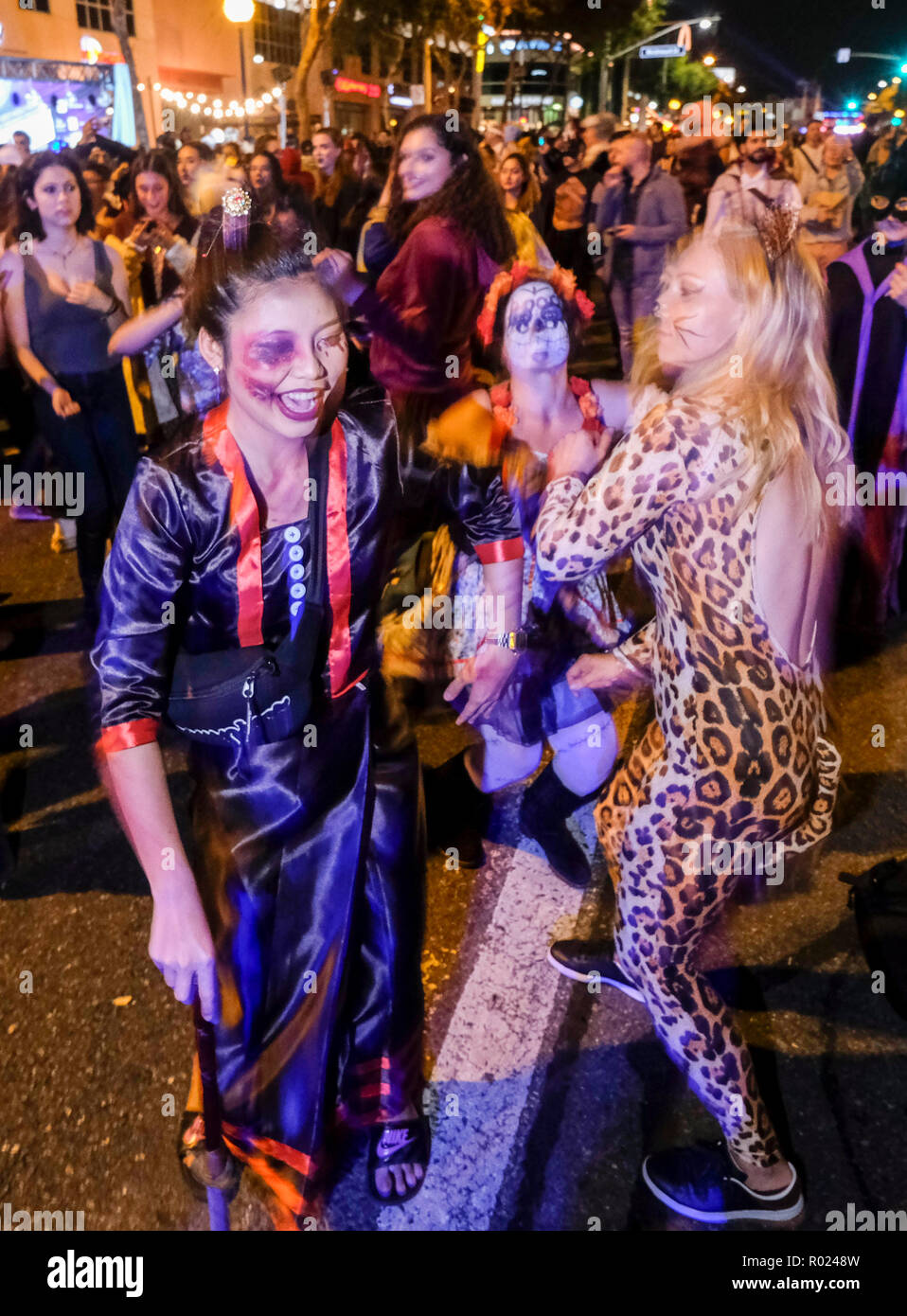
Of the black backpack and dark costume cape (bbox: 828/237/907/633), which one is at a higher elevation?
dark costume cape (bbox: 828/237/907/633)

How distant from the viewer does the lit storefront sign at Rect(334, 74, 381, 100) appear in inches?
1122

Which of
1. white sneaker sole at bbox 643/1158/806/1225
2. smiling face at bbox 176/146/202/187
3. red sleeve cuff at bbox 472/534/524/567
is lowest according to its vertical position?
white sneaker sole at bbox 643/1158/806/1225

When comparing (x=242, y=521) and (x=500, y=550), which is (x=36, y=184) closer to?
(x=500, y=550)

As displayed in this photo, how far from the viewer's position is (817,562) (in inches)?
76.7

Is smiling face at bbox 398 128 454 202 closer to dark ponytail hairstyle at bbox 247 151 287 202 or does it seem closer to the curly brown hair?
the curly brown hair

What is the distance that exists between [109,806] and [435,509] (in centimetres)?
209

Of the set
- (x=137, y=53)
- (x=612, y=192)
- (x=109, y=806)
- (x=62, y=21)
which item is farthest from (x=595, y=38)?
(x=109, y=806)

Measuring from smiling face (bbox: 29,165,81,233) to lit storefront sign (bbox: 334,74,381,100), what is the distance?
2599 centimetres

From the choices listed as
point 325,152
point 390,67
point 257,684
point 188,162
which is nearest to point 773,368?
point 257,684

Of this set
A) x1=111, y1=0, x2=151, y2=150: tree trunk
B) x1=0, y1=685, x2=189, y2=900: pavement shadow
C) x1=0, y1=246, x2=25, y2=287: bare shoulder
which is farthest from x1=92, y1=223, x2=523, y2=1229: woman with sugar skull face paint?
x1=111, y1=0, x2=151, y2=150: tree trunk

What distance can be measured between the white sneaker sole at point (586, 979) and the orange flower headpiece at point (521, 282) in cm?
184

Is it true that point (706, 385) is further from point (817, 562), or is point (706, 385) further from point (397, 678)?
point (397, 678)

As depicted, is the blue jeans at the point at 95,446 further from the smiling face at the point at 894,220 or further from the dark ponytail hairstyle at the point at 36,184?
the smiling face at the point at 894,220

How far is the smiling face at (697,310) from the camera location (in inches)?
72.7
